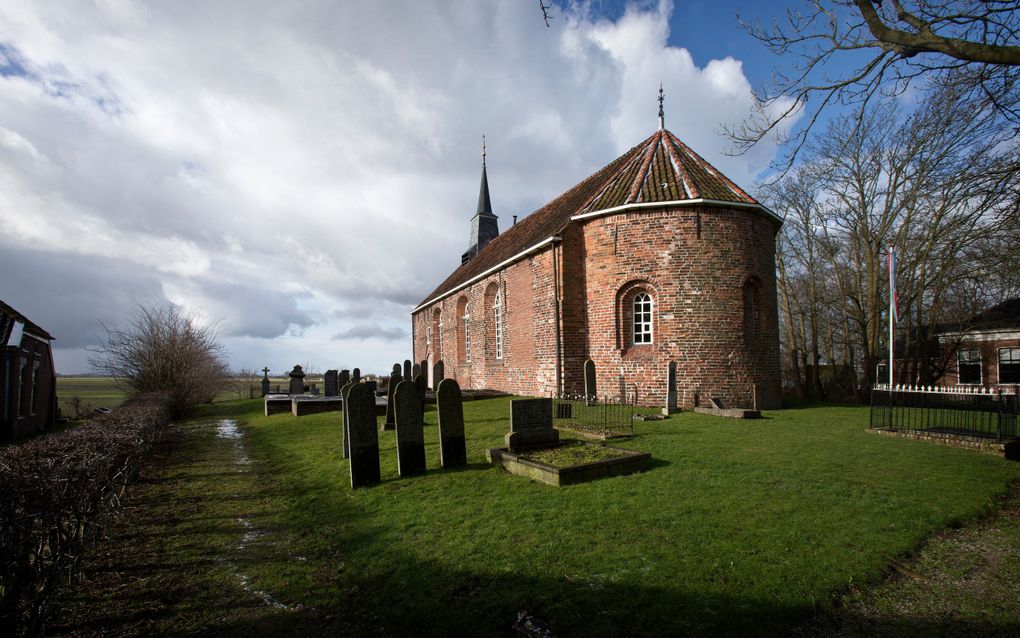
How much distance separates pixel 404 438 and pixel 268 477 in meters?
2.82

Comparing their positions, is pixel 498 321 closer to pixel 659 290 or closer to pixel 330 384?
pixel 330 384

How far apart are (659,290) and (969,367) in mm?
21740

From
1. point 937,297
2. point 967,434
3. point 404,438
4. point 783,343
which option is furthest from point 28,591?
point 783,343

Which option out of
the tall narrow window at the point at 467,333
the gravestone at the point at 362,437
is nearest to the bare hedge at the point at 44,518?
the gravestone at the point at 362,437

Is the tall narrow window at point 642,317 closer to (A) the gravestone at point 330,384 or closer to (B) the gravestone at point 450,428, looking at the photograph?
(B) the gravestone at point 450,428

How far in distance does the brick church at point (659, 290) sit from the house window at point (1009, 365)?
55.1ft

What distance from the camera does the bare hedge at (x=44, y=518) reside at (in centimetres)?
318

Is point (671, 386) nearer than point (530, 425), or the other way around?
point (530, 425)

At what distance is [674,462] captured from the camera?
7805 millimetres

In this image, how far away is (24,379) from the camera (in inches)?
612

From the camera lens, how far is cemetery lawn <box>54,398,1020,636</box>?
12.6 ft

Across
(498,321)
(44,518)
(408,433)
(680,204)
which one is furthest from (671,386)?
(44,518)

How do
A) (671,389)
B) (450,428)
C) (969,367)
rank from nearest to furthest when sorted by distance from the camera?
(450,428), (671,389), (969,367)

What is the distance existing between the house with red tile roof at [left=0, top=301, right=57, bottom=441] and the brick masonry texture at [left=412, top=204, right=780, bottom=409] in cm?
1514
